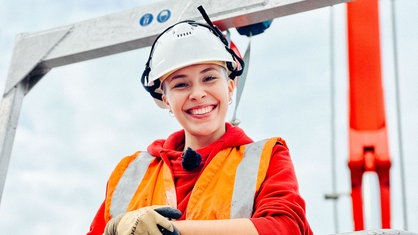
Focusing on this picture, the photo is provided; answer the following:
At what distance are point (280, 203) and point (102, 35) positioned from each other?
153 cm

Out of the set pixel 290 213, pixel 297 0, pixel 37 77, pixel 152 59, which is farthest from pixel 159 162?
pixel 37 77

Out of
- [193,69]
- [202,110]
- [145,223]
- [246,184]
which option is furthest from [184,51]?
[145,223]

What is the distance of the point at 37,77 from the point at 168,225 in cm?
181

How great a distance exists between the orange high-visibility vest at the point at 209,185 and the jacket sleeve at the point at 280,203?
0.11 feet

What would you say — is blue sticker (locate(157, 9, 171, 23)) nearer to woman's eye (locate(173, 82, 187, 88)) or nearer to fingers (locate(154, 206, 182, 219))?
woman's eye (locate(173, 82, 187, 88))

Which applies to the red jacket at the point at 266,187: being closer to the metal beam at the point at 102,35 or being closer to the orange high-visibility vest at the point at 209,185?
the orange high-visibility vest at the point at 209,185

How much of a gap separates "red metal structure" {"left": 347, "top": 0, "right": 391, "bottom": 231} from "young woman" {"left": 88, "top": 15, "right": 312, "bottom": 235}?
1919 mm

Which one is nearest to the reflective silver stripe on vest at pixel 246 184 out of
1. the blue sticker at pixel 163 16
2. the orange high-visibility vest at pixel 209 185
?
the orange high-visibility vest at pixel 209 185

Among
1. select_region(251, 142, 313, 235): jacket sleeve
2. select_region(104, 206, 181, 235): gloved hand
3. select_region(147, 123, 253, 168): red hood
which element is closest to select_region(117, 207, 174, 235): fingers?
select_region(104, 206, 181, 235): gloved hand

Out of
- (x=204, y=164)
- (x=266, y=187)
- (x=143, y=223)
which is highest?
(x=204, y=164)

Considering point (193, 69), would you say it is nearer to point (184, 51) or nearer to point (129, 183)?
point (184, 51)

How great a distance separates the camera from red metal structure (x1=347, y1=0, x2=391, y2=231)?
4004 mm

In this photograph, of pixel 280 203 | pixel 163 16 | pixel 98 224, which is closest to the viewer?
pixel 280 203

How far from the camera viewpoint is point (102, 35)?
3.07 meters
